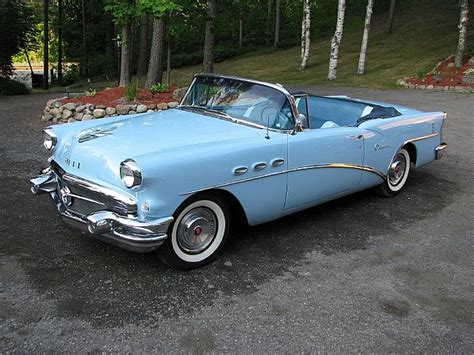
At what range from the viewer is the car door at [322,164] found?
4.05 meters

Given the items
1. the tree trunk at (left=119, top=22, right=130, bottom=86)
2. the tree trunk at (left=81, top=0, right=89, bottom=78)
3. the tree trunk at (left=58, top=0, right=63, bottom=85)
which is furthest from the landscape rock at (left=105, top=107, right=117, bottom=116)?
the tree trunk at (left=81, top=0, right=89, bottom=78)

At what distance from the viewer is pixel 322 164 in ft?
14.0

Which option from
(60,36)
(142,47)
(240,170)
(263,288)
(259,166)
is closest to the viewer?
(263,288)

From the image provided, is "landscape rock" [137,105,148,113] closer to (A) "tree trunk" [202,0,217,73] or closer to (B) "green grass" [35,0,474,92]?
(A) "tree trunk" [202,0,217,73]

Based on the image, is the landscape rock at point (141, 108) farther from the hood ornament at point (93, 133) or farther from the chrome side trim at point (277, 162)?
the chrome side trim at point (277, 162)

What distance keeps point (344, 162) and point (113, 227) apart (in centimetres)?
236

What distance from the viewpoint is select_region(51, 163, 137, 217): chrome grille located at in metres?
3.25

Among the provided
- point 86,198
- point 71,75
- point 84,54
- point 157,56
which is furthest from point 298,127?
point 71,75

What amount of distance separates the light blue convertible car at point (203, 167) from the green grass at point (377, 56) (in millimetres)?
10346

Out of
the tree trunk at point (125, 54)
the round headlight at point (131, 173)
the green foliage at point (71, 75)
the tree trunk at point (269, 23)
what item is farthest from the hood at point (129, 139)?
the tree trunk at point (269, 23)

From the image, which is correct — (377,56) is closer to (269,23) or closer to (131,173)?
(269,23)

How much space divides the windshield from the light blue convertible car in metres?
0.01

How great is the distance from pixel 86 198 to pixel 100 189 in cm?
24

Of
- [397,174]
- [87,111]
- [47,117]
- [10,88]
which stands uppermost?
[397,174]
